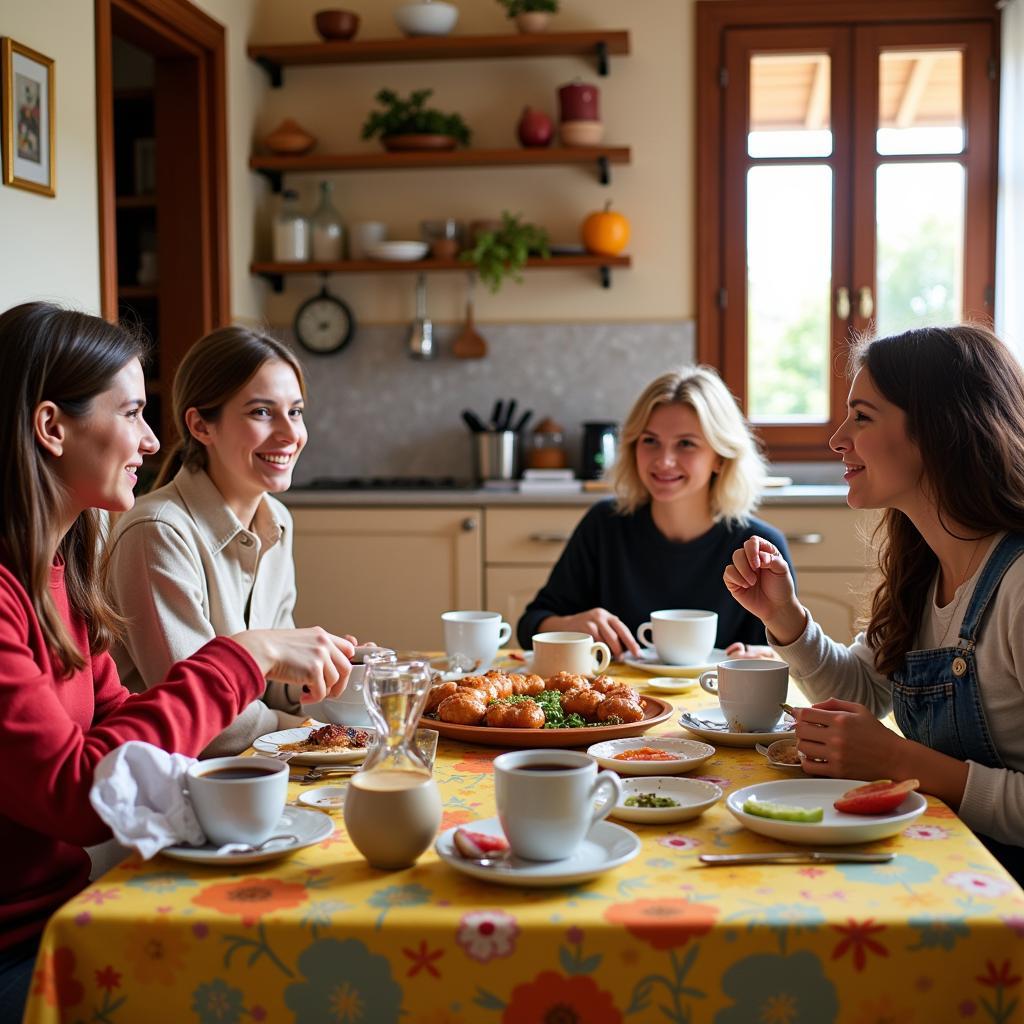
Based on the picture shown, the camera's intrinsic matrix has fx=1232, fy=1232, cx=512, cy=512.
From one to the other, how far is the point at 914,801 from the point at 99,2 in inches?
115

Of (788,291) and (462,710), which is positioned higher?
(788,291)

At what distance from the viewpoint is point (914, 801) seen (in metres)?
1.22

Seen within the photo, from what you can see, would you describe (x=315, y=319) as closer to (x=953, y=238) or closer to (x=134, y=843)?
(x=953, y=238)

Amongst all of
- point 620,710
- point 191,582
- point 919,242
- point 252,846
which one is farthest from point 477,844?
point 919,242

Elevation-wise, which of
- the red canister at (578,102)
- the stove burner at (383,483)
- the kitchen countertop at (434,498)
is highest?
the red canister at (578,102)

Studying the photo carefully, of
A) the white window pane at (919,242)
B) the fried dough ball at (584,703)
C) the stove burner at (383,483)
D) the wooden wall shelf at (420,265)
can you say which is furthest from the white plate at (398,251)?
the fried dough ball at (584,703)

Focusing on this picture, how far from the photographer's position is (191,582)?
6.18 ft

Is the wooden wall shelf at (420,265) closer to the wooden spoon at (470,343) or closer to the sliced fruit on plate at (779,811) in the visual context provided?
the wooden spoon at (470,343)

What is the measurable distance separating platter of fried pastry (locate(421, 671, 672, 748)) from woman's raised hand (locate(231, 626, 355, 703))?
183mm

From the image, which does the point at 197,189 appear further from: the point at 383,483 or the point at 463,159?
the point at 383,483

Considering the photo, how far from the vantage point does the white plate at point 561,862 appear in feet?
3.37

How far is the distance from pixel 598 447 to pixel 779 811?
3169 mm

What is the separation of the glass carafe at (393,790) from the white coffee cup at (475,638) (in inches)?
28.8

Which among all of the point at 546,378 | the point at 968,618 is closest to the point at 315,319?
the point at 546,378
